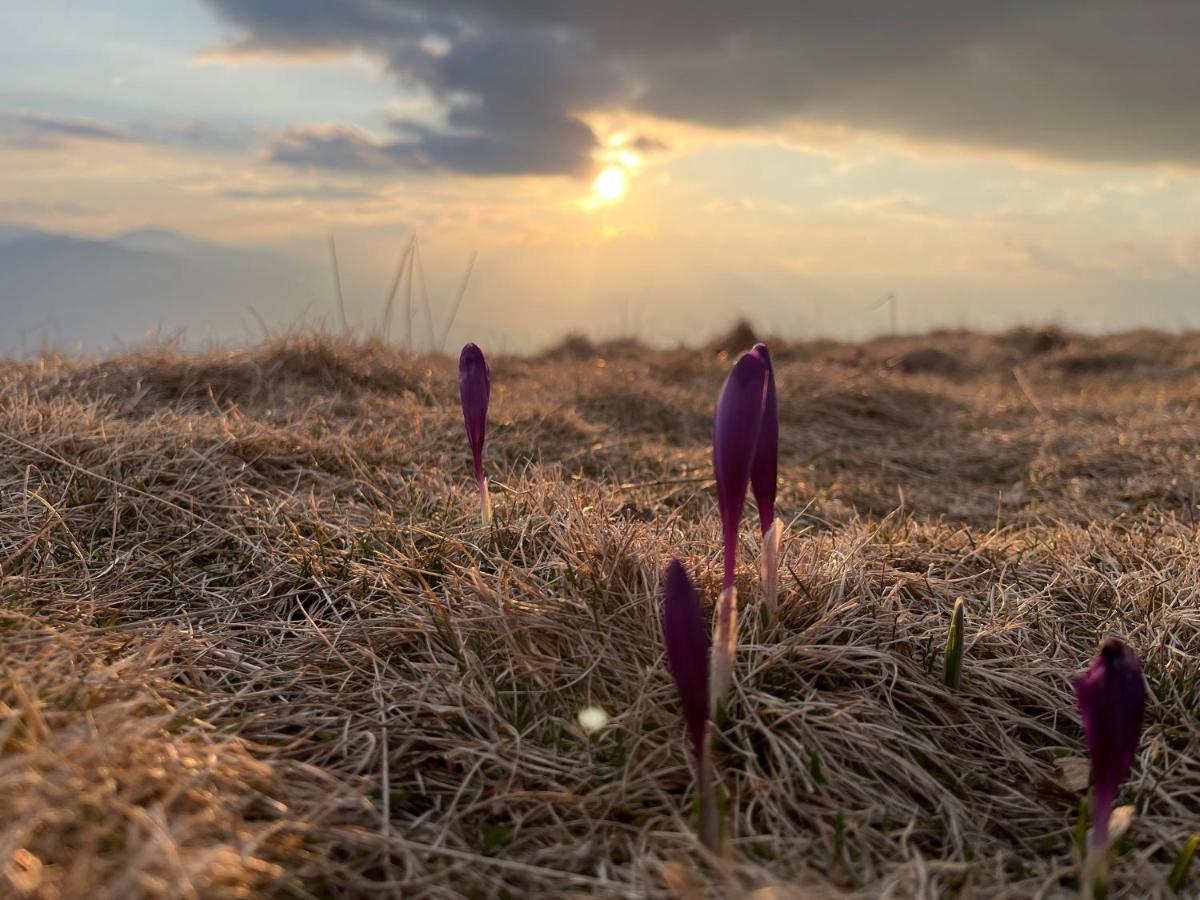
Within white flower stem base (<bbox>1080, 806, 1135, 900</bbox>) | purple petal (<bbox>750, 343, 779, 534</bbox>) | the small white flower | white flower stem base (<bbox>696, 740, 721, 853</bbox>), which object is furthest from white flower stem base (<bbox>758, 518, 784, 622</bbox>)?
white flower stem base (<bbox>1080, 806, 1135, 900</bbox>)

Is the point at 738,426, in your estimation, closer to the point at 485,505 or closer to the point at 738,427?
the point at 738,427

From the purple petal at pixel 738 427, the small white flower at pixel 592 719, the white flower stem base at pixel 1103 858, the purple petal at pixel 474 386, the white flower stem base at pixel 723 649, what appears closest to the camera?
the white flower stem base at pixel 1103 858

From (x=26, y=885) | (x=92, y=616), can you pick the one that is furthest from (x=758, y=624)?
(x=92, y=616)

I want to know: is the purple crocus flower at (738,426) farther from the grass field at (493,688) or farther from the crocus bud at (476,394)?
the crocus bud at (476,394)

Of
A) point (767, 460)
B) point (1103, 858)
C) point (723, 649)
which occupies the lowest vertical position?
point (1103, 858)

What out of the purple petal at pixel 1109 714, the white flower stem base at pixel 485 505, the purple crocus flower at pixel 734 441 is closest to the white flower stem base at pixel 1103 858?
the purple petal at pixel 1109 714

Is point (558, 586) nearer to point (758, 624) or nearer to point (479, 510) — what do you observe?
point (758, 624)

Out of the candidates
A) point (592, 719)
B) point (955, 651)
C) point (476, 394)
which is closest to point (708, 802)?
point (592, 719)

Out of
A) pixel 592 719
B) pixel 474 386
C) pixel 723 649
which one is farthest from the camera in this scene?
pixel 474 386
